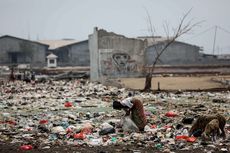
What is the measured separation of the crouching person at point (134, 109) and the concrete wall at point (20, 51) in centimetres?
3862

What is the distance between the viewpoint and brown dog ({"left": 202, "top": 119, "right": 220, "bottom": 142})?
21.5 feet

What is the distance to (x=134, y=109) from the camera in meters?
7.79

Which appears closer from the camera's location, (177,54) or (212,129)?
(212,129)

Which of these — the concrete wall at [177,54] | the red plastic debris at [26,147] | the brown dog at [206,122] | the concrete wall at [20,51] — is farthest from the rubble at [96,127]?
the concrete wall at [20,51]

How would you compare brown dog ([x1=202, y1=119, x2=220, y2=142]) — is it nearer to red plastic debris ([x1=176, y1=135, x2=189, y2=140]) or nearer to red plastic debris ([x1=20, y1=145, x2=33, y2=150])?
red plastic debris ([x1=176, y1=135, x2=189, y2=140])

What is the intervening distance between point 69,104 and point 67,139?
17.5ft

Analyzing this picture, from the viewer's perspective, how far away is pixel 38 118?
9.66 metres

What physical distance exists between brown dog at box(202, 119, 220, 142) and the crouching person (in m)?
1.44

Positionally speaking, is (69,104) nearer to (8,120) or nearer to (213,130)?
(8,120)

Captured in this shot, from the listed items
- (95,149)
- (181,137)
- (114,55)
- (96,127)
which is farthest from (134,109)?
(114,55)

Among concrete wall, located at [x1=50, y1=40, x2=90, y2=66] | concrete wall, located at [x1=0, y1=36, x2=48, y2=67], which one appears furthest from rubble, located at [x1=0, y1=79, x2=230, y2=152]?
concrete wall, located at [x1=0, y1=36, x2=48, y2=67]

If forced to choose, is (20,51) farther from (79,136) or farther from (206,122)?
(206,122)

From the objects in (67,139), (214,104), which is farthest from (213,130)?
(214,104)

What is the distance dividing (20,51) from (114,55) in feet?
79.4
